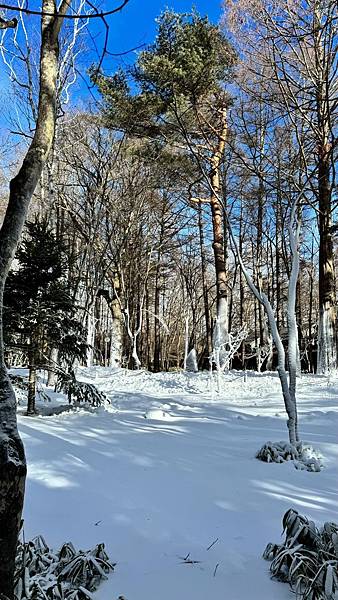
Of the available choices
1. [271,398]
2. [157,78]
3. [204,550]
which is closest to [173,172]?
[157,78]

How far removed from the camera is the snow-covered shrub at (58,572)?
5.35ft

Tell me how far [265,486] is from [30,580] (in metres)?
1.99

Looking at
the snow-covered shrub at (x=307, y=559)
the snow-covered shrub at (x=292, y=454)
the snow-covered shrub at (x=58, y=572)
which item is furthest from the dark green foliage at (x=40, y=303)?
the snow-covered shrub at (x=307, y=559)

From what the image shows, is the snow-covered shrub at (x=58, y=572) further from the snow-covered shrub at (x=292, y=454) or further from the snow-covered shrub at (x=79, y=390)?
the snow-covered shrub at (x=79, y=390)

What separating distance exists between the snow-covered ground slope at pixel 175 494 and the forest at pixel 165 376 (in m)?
0.02

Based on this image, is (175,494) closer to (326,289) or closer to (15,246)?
(15,246)

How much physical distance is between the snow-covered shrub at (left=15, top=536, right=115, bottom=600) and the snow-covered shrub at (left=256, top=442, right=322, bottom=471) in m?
2.20

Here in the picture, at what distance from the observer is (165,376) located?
1229 cm

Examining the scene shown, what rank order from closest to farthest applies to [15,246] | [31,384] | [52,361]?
[15,246], [31,384], [52,361]

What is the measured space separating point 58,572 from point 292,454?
261 centimetres

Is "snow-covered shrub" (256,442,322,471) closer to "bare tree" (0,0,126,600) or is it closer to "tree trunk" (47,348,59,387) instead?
"bare tree" (0,0,126,600)

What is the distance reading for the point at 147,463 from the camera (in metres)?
3.70

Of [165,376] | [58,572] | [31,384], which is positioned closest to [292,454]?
[58,572]

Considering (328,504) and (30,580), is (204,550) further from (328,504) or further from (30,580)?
(328,504)
